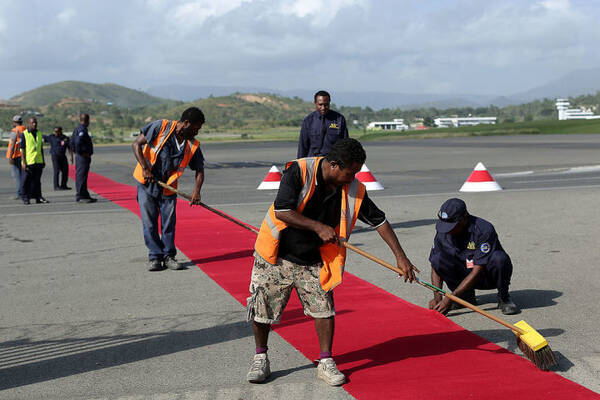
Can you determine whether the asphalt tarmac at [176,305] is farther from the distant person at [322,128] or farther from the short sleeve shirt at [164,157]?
the distant person at [322,128]

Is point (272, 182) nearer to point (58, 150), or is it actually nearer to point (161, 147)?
point (58, 150)

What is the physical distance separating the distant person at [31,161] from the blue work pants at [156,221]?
8062 mm

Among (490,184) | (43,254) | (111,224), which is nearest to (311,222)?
(43,254)

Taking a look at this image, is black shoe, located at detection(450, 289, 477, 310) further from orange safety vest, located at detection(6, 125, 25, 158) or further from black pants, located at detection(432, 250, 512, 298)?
orange safety vest, located at detection(6, 125, 25, 158)

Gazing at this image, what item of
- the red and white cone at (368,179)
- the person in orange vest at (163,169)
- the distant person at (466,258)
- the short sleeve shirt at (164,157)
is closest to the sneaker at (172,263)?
the person in orange vest at (163,169)

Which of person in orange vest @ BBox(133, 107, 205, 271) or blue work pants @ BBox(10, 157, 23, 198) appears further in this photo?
blue work pants @ BBox(10, 157, 23, 198)

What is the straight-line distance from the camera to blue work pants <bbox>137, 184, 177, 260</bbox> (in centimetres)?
822

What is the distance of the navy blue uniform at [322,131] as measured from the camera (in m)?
9.74

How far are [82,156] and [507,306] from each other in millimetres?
11525

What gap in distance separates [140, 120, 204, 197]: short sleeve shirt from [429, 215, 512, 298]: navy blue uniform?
318 centimetres

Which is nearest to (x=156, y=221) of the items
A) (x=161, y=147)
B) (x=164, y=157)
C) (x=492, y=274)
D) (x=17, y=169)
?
(x=164, y=157)

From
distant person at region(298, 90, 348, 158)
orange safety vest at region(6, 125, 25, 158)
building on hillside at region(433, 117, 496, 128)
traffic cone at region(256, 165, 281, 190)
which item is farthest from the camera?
building on hillside at region(433, 117, 496, 128)

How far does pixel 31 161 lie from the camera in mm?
15367

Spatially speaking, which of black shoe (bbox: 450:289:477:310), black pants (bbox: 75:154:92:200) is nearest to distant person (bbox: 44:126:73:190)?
black pants (bbox: 75:154:92:200)
